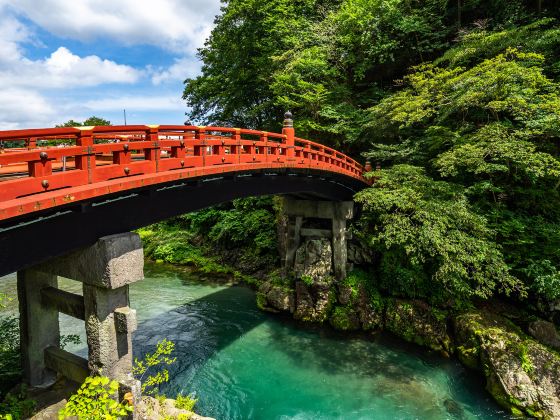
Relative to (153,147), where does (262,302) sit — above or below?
below

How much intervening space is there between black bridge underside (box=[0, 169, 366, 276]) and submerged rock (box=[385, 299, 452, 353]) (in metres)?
6.81

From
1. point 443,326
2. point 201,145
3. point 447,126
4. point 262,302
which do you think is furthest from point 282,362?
point 447,126

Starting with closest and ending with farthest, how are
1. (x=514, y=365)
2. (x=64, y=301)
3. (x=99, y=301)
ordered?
(x=99, y=301) < (x=64, y=301) < (x=514, y=365)

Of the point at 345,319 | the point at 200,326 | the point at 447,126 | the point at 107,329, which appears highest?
the point at 447,126

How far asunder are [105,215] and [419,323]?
1077 centimetres

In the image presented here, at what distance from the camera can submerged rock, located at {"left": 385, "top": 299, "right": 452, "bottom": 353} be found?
1131 cm

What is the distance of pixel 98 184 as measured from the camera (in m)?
4.88

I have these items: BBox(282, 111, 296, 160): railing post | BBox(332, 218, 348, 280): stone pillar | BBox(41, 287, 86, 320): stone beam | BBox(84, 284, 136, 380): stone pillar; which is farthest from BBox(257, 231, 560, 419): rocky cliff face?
BBox(41, 287, 86, 320): stone beam

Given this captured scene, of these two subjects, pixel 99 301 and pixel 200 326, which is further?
pixel 200 326

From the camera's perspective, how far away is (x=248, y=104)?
87.1 ft

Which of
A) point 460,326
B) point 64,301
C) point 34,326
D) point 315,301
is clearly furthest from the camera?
point 315,301

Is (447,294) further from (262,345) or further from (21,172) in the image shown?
(21,172)

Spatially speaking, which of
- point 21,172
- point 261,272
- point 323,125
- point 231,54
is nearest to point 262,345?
point 261,272

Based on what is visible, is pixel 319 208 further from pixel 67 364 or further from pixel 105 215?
pixel 67 364
